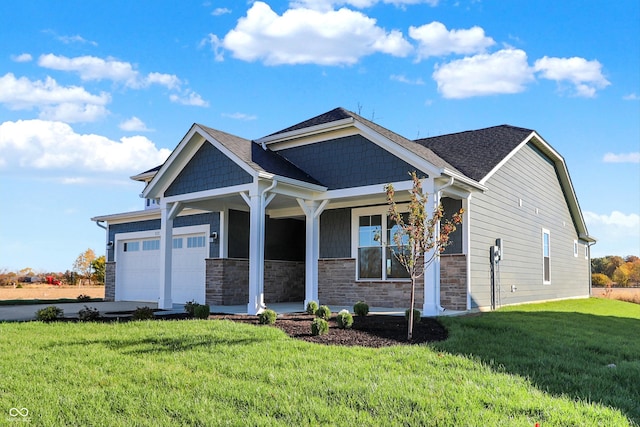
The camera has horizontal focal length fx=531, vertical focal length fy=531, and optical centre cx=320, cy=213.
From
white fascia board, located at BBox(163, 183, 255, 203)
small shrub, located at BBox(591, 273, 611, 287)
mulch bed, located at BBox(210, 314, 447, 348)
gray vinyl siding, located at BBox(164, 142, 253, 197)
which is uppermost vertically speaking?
gray vinyl siding, located at BBox(164, 142, 253, 197)

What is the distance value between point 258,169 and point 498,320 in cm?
601

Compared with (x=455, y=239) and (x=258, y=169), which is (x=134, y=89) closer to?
(x=258, y=169)

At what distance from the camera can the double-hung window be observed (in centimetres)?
1428

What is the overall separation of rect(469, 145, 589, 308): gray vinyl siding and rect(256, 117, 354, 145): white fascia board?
3.86m

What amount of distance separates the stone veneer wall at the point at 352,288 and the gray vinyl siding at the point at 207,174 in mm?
4175

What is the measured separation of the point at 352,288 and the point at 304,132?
454 centimetres

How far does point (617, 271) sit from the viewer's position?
4525 cm

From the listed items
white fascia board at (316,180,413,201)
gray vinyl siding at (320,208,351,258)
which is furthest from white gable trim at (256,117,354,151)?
gray vinyl siding at (320,208,351,258)

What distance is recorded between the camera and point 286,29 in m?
12.8

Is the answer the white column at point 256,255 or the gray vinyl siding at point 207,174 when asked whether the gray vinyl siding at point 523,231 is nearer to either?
the white column at point 256,255

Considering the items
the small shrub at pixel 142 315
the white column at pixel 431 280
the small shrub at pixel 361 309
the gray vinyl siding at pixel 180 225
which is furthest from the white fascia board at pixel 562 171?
the small shrub at pixel 142 315

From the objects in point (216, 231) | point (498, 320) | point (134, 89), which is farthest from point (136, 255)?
point (498, 320)

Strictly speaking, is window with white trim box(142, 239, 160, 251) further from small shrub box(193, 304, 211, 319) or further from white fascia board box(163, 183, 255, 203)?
small shrub box(193, 304, 211, 319)

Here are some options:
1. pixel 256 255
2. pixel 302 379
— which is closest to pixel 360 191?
pixel 256 255
